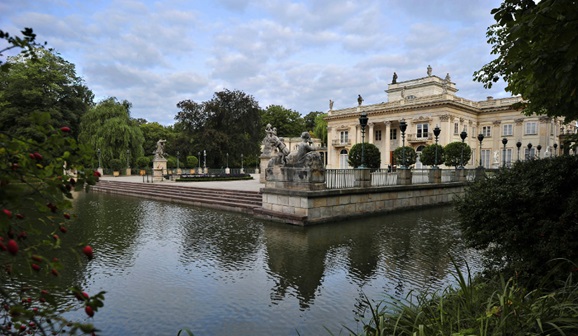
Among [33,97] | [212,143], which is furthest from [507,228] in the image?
[212,143]

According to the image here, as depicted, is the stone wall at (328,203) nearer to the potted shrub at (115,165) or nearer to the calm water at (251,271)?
the calm water at (251,271)

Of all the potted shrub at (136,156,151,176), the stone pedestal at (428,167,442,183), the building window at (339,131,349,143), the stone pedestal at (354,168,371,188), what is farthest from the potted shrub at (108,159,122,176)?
the stone pedestal at (428,167,442,183)

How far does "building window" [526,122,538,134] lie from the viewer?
140ft

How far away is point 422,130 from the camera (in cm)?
4600

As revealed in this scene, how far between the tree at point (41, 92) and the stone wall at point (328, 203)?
81.9 ft

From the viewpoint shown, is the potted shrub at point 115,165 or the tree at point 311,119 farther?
the tree at point 311,119

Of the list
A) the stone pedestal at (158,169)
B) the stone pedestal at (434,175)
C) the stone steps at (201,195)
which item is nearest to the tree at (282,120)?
the stone pedestal at (158,169)

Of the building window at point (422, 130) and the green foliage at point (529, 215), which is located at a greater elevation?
the building window at point (422, 130)

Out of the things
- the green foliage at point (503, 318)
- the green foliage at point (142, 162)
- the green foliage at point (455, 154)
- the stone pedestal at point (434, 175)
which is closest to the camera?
the green foliage at point (503, 318)

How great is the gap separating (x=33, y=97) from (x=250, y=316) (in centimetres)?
3747

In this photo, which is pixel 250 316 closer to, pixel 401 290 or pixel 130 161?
pixel 401 290

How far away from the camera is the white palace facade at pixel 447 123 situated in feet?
142

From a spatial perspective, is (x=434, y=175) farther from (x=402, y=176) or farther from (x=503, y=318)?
(x=503, y=318)

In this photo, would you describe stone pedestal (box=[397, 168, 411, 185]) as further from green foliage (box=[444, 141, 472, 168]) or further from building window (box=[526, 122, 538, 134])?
building window (box=[526, 122, 538, 134])
